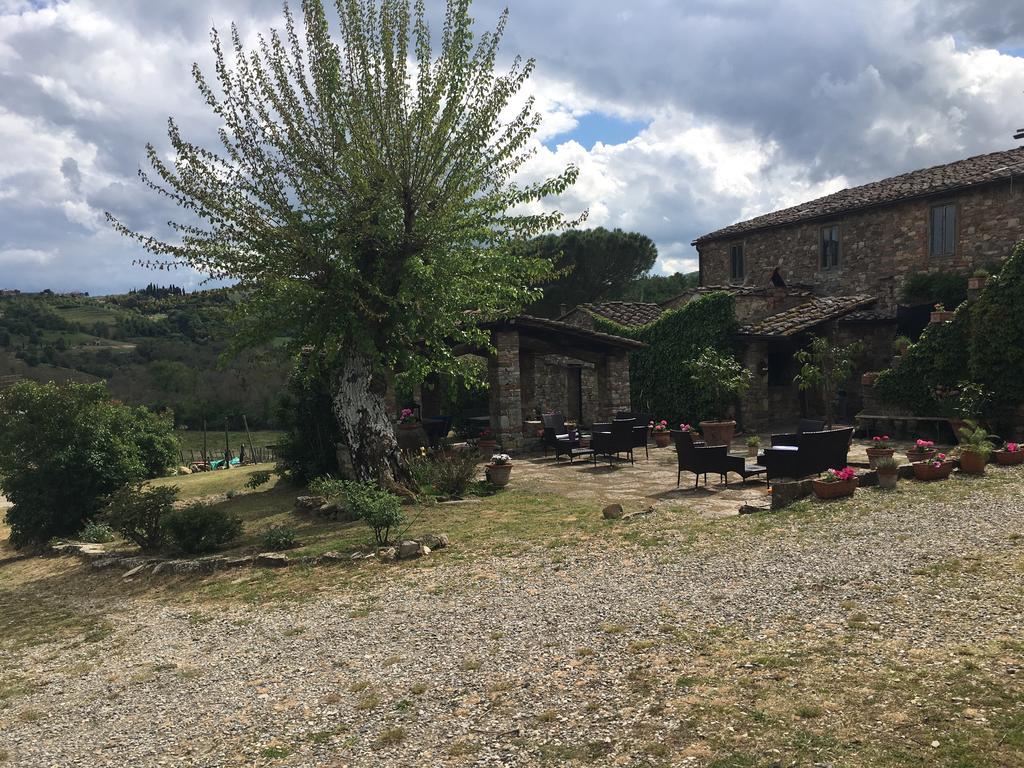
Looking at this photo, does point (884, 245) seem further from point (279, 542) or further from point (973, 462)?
point (279, 542)

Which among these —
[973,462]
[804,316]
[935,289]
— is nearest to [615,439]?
[973,462]

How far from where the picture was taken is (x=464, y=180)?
1230 cm

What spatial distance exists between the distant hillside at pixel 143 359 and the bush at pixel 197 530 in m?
28.8

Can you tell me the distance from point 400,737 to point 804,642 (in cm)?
291

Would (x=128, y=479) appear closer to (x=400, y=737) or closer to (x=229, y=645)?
(x=229, y=645)

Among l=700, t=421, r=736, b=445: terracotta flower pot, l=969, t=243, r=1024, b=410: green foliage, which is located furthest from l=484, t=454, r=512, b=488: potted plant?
l=969, t=243, r=1024, b=410: green foliage

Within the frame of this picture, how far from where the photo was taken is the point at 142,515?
10.8 meters

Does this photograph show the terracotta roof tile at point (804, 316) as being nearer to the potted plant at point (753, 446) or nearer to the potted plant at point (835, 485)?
the potted plant at point (753, 446)

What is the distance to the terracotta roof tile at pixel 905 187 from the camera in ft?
67.2

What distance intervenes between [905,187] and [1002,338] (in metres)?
9.87

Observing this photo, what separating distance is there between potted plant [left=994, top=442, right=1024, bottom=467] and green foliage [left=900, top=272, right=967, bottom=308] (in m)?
10.7

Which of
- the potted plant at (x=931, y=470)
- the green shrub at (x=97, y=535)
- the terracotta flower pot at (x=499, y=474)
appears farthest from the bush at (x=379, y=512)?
the potted plant at (x=931, y=470)

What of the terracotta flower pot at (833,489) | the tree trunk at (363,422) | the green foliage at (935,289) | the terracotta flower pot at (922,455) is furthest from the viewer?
the green foliage at (935,289)

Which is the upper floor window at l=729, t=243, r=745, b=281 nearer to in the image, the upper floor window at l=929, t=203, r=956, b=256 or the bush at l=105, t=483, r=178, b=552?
the upper floor window at l=929, t=203, r=956, b=256
